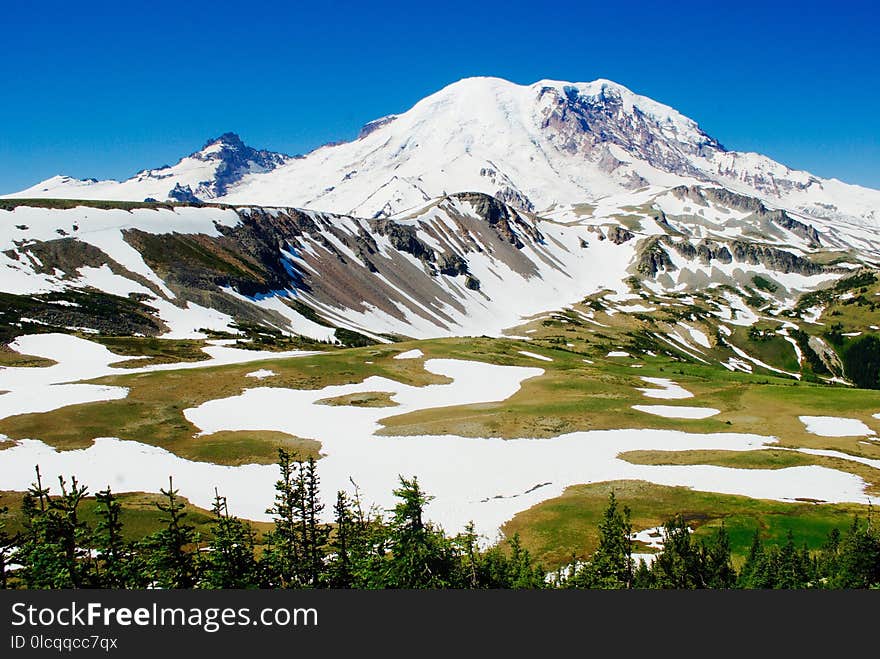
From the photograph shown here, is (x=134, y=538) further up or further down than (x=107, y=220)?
further down

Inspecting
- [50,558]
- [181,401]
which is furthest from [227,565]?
[181,401]

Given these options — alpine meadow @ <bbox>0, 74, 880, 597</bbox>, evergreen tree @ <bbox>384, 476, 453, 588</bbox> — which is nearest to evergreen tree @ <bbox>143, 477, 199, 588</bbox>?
alpine meadow @ <bbox>0, 74, 880, 597</bbox>

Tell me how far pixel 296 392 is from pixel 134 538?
43471 millimetres

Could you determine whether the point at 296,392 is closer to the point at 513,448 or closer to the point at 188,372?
the point at 188,372

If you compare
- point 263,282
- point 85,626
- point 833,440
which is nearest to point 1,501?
point 85,626

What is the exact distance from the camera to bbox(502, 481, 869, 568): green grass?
1499 inches

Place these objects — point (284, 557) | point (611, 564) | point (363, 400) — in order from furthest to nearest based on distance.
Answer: point (363, 400), point (611, 564), point (284, 557)

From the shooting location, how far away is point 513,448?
5862 centimetres

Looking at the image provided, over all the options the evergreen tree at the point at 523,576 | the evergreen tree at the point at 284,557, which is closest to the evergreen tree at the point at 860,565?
the evergreen tree at the point at 523,576

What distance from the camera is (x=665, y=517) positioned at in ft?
137

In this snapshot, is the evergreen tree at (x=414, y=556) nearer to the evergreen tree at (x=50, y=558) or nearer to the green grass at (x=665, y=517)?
the evergreen tree at (x=50, y=558)

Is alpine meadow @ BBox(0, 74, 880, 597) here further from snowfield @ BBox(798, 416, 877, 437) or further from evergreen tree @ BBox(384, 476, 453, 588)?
snowfield @ BBox(798, 416, 877, 437)

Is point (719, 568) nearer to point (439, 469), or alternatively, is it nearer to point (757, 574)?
point (757, 574)

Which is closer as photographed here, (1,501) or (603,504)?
(1,501)
